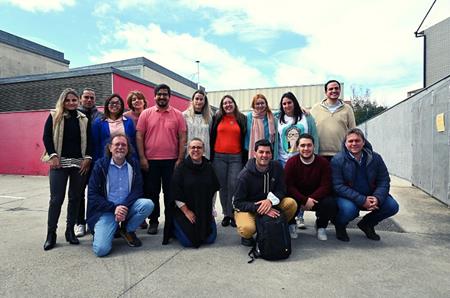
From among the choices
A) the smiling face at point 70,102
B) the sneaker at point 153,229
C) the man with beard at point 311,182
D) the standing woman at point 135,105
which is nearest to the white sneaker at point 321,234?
the man with beard at point 311,182

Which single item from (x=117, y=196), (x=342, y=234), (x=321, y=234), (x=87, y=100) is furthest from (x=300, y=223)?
(x=87, y=100)

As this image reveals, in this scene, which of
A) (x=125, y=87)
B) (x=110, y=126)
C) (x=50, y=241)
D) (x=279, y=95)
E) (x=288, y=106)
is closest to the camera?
(x=50, y=241)

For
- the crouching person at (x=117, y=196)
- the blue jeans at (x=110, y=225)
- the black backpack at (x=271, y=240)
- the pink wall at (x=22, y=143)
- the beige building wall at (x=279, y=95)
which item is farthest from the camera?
the beige building wall at (x=279, y=95)

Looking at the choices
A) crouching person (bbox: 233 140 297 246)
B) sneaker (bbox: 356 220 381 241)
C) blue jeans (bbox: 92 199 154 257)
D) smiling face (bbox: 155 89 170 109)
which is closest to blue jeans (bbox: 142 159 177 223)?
blue jeans (bbox: 92 199 154 257)

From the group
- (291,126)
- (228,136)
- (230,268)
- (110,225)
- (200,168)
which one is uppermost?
(291,126)

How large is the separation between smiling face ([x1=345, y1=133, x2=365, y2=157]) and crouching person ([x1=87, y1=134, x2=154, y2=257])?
2.51 metres

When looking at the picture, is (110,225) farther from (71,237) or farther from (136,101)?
(136,101)

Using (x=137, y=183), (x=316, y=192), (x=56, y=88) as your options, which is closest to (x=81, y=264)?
(x=137, y=183)

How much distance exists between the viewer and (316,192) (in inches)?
A: 162

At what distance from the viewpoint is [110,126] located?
4309 mm

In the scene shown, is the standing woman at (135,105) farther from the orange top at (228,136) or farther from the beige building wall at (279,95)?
the beige building wall at (279,95)

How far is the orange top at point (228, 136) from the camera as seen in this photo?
183 inches

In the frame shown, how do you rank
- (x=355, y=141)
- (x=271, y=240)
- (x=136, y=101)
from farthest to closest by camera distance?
(x=136, y=101), (x=355, y=141), (x=271, y=240)

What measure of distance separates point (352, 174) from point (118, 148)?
283cm
